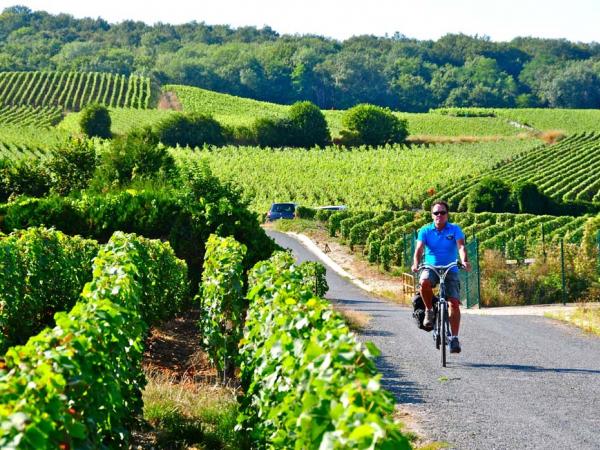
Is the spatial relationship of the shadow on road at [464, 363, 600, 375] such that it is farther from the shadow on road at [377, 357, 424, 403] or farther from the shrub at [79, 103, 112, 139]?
the shrub at [79, 103, 112, 139]

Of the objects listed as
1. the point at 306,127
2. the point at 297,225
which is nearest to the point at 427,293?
the point at 297,225

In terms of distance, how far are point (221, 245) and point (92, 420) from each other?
845 centimetres

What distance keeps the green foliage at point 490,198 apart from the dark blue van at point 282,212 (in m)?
11.5

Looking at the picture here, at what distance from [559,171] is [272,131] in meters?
34.2

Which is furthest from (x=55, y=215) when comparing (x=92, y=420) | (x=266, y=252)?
(x=92, y=420)

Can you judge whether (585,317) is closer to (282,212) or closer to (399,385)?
(399,385)

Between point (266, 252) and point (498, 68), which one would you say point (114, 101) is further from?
point (266, 252)

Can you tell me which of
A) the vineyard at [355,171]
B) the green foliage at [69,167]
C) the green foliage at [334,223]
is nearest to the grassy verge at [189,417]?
the green foliage at [69,167]

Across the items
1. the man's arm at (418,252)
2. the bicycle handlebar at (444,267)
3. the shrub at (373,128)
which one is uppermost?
the man's arm at (418,252)

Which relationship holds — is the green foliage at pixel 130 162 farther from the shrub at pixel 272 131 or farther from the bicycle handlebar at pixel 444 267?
the shrub at pixel 272 131

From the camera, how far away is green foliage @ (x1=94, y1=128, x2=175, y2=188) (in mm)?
35156

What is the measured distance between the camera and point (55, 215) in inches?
893

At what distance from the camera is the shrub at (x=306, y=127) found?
109m

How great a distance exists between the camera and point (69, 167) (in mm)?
47625
